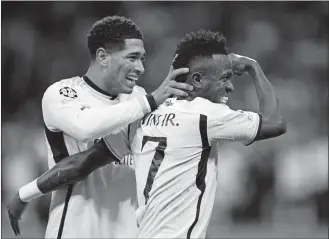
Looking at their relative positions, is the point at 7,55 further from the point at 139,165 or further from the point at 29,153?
the point at 139,165

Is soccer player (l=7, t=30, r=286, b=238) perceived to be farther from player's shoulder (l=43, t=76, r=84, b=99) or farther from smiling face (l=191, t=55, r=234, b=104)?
player's shoulder (l=43, t=76, r=84, b=99)

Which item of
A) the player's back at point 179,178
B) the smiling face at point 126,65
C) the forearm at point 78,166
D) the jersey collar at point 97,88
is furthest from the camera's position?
the jersey collar at point 97,88

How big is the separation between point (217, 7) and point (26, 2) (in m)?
2.78

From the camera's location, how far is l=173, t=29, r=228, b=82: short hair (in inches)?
115

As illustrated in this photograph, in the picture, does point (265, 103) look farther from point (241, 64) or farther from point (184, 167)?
point (184, 167)

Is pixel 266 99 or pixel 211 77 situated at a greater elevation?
pixel 211 77

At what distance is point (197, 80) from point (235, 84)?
5983 mm

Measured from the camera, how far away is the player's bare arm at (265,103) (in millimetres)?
2922

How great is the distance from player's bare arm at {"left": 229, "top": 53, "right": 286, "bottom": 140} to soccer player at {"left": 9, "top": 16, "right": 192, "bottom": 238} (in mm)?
609

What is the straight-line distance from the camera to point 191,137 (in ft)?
9.23

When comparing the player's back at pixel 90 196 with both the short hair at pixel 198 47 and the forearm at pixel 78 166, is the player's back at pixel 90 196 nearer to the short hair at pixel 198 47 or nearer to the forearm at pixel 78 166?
the forearm at pixel 78 166

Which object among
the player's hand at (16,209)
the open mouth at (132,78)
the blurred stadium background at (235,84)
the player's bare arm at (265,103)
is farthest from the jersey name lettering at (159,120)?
the blurred stadium background at (235,84)

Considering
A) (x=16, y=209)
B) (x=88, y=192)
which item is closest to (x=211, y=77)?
(x=88, y=192)

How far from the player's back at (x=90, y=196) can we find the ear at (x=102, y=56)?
5.6 inches
